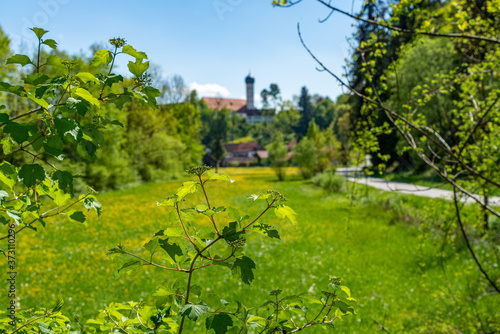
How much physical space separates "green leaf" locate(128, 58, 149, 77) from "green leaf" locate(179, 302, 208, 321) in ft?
2.61

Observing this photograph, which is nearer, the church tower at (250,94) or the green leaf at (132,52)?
the green leaf at (132,52)

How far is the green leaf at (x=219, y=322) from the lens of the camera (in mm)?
1001

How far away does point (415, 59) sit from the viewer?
73.2ft

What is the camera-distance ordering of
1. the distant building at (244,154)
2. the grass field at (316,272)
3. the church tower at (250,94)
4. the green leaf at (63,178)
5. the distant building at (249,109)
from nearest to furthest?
the green leaf at (63,178) < the grass field at (316,272) < the distant building at (244,154) < the distant building at (249,109) < the church tower at (250,94)

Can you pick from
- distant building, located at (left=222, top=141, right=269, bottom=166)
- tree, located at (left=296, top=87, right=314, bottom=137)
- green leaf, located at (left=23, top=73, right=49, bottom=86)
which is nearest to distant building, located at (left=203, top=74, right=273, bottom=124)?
tree, located at (left=296, top=87, right=314, bottom=137)

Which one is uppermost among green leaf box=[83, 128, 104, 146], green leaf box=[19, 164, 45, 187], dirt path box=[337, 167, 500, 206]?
green leaf box=[83, 128, 104, 146]

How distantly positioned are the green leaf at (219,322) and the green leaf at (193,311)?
3cm

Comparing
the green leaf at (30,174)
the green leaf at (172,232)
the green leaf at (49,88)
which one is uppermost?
the green leaf at (49,88)

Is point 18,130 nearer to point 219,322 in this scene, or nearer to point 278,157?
point 219,322

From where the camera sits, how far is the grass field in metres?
5.15

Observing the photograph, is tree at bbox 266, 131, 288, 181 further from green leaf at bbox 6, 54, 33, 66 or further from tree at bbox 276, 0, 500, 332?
green leaf at bbox 6, 54, 33, 66

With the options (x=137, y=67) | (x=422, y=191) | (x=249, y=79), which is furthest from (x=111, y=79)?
(x=249, y=79)

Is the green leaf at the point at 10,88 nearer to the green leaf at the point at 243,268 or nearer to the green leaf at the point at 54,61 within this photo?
the green leaf at the point at 54,61

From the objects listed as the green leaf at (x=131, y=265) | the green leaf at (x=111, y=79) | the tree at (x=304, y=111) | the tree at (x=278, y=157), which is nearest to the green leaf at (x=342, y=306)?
the green leaf at (x=131, y=265)
